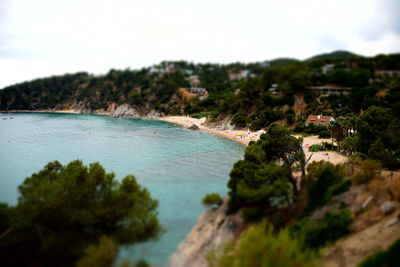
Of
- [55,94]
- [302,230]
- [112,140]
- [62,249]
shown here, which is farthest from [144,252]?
A: [55,94]

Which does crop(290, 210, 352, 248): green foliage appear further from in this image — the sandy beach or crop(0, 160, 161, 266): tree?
the sandy beach

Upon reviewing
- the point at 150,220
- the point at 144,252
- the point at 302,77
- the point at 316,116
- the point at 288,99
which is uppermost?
the point at 302,77

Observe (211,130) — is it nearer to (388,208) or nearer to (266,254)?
(388,208)

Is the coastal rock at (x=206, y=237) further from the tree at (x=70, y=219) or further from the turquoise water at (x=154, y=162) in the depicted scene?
the tree at (x=70, y=219)

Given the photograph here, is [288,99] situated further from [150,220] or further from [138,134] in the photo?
[150,220]

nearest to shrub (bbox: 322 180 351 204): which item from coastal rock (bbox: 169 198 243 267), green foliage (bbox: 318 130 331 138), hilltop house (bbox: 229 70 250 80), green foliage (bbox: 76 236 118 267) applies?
coastal rock (bbox: 169 198 243 267)

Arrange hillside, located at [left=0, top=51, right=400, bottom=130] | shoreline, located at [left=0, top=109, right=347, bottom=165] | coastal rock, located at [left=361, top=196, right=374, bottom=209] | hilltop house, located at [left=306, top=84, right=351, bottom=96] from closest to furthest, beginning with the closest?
coastal rock, located at [left=361, top=196, right=374, bottom=209]
shoreline, located at [left=0, top=109, right=347, bottom=165]
hillside, located at [left=0, top=51, right=400, bottom=130]
hilltop house, located at [left=306, top=84, right=351, bottom=96]

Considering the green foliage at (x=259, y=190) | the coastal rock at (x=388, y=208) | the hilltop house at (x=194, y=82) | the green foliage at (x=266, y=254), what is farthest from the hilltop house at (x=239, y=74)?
the green foliage at (x=266, y=254)
